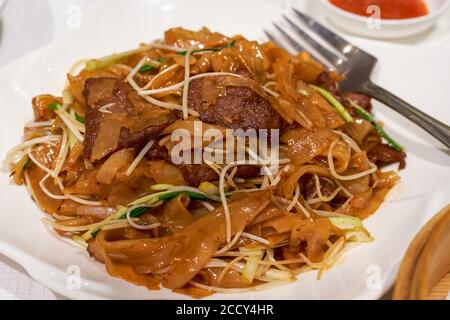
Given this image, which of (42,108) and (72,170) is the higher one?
(42,108)

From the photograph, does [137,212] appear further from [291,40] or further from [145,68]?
[291,40]

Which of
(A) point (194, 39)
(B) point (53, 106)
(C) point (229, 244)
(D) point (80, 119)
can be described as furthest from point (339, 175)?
(B) point (53, 106)

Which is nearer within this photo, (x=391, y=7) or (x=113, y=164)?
(x=113, y=164)

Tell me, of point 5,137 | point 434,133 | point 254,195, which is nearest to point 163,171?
point 254,195

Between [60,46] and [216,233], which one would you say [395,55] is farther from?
[60,46]

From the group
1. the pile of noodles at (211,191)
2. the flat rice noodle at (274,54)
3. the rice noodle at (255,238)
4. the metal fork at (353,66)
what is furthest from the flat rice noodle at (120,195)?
the metal fork at (353,66)
